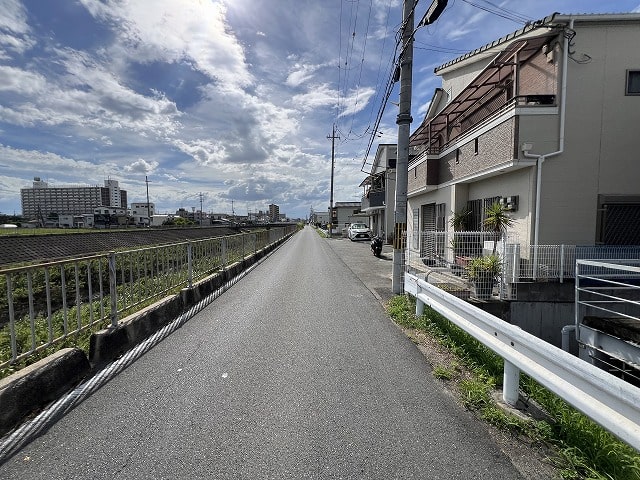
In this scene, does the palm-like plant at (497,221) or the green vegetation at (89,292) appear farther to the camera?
the palm-like plant at (497,221)

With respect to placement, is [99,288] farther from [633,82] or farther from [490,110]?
[490,110]

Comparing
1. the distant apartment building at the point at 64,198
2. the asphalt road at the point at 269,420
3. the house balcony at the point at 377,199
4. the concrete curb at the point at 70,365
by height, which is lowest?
the asphalt road at the point at 269,420

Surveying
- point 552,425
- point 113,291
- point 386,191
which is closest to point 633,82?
point 552,425

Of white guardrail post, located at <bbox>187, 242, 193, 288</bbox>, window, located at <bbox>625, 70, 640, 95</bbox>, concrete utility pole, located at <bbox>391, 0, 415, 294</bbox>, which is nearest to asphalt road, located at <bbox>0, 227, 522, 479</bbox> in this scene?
white guardrail post, located at <bbox>187, 242, 193, 288</bbox>

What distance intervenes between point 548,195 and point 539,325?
3.39 m

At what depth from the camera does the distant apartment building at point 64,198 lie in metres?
122

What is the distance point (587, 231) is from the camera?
8.48m

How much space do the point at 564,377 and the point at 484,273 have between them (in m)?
5.58

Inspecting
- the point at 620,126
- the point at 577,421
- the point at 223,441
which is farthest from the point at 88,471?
the point at 620,126

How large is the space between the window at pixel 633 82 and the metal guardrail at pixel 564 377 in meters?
9.36

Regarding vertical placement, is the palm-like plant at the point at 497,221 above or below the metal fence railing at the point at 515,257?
above

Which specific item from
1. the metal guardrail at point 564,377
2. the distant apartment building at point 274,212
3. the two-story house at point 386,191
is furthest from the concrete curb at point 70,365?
the distant apartment building at point 274,212

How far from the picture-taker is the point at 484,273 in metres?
7.36

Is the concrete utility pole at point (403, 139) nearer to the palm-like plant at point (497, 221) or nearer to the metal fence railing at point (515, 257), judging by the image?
the metal fence railing at point (515, 257)
